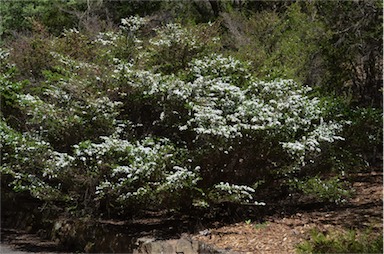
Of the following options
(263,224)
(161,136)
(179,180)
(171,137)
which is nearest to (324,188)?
(263,224)

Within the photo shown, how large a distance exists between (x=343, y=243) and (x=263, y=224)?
1519 millimetres

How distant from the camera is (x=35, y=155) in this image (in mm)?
5844

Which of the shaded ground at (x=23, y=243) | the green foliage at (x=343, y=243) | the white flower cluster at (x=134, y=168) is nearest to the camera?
the green foliage at (x=343, y=243)

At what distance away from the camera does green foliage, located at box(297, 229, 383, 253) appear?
4.27 m

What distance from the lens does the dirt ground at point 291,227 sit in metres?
5.19

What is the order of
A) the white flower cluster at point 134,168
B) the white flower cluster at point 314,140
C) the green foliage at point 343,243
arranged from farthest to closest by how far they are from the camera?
the white flower cluster at point 314,140 → the white flower cluster at point 134,168 → the green foliage at point 343,243

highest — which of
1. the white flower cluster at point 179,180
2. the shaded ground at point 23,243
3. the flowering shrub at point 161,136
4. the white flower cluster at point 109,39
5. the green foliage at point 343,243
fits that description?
the white flower cluster at point 109,39

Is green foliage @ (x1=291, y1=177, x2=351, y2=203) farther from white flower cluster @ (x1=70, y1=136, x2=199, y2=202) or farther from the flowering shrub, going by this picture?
white flower cluster @ (x1=70, y1=136, x2=199, y2=202)

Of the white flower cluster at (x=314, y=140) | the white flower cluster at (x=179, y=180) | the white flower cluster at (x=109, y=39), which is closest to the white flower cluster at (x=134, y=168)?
the white flower cluster at (x=179, y=180)

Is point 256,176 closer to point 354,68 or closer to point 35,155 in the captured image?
point 35,155

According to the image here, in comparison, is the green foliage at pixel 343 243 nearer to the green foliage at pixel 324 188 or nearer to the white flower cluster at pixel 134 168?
the green foliage at pixel 324 188

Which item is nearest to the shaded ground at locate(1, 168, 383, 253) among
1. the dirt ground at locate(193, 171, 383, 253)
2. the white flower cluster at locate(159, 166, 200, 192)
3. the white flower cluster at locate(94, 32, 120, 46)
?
the dirt ground at locate(193, 171, 383, 253)

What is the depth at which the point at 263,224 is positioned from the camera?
5.86 m

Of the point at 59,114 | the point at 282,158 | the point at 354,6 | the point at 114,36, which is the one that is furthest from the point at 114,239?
the point at 354,6
